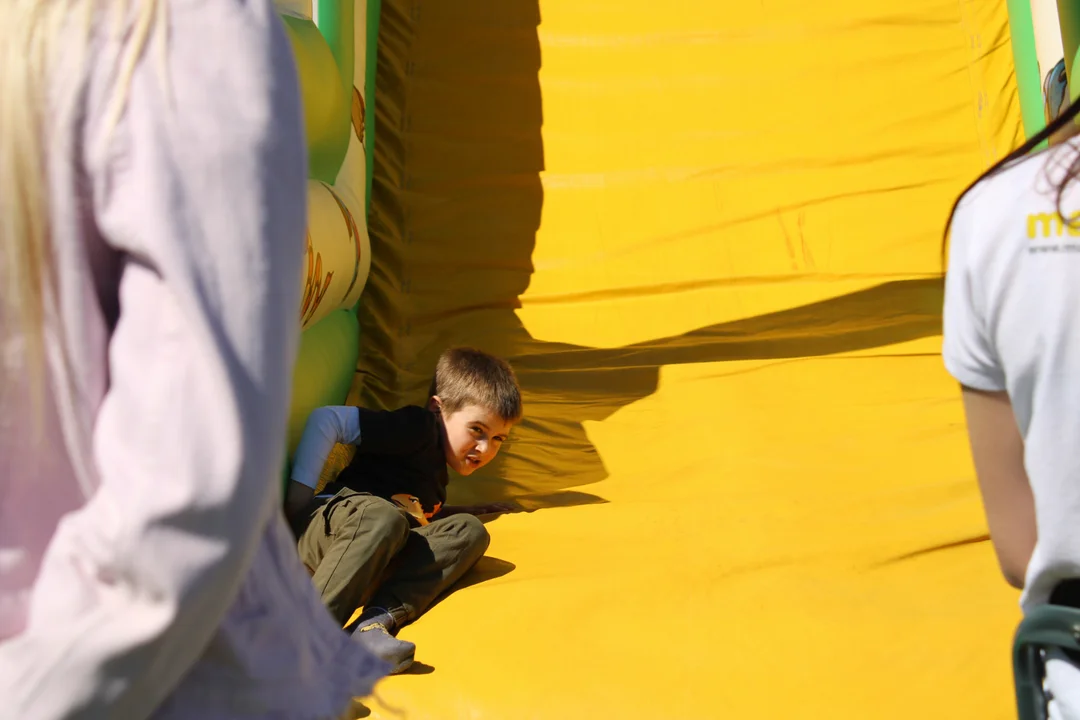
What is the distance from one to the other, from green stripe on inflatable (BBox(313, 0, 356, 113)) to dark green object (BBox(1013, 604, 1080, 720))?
164 cm

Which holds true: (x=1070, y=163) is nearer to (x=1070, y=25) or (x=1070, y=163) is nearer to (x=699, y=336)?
(x=699, y=336)

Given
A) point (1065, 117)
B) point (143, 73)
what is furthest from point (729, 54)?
point (143, 73)

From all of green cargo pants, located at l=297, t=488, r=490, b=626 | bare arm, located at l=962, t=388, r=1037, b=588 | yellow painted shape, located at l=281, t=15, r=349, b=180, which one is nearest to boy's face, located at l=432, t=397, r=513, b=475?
green cargo pants, located at l=297, t=488, r=490, b=626

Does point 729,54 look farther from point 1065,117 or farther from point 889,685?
point 1065,117

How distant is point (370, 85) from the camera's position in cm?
256

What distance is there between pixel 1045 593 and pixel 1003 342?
0.14m

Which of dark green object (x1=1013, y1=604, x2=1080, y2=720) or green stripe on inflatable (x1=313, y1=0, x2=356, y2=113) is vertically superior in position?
green stripe on inflatable (x1=313, y1=0, x2=356, y2=113)

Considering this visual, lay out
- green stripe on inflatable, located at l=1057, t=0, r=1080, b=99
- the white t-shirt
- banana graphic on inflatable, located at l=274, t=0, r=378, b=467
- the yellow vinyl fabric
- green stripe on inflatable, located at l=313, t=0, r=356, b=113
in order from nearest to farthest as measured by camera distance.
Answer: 1. the white t-shirt
2. the yellow vinyl fabric
3. banana graphic on inflatable, located at l=274, t=0, r=378, b=467
4. green stripe on inflatable, located at l=313, t=0, r=356, b=113
5. green stripe on inflatable, located at l=1057, t=0, r=1080, b=99

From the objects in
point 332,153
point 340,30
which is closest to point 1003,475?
point 332,153

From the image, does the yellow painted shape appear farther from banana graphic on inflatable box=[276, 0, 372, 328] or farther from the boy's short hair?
the boy's short hair

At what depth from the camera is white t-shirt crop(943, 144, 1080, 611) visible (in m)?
0.58

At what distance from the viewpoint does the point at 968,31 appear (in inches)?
107

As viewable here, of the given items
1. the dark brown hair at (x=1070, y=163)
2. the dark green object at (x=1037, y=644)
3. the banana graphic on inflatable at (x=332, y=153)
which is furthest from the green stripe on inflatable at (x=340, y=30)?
the dark green object at (x=1037, y=644)

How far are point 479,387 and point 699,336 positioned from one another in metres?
0.73
